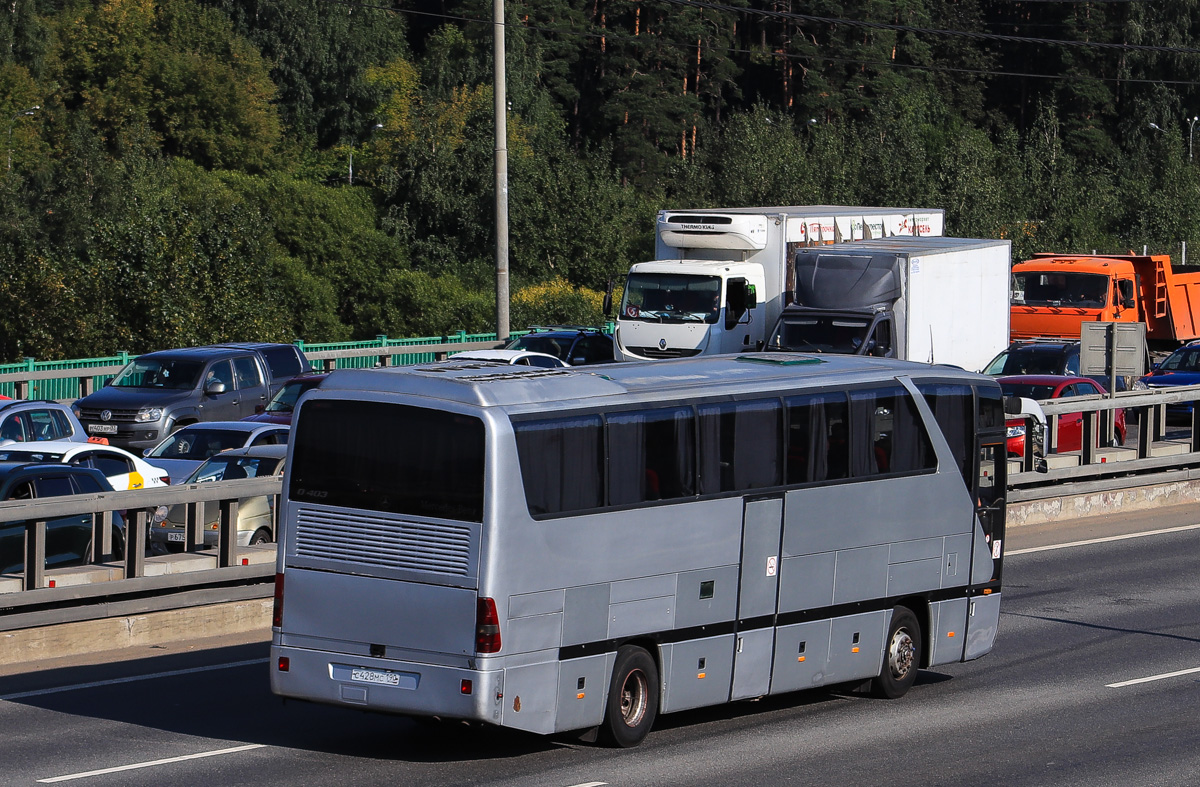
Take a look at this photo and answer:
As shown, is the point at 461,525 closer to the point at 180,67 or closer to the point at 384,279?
the point at 384,279

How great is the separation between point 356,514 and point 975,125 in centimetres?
11361

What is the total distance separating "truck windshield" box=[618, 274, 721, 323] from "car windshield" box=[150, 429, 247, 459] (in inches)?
454

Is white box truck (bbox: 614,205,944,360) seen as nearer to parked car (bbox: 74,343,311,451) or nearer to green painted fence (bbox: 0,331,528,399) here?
green painted fence (bbox: 0,331,528,399)

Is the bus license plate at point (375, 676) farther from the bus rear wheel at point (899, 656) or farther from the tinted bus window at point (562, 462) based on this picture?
the bus rear wheel at point (899, 656)

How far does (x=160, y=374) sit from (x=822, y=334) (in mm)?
11350

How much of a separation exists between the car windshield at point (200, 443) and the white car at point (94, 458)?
188 cm

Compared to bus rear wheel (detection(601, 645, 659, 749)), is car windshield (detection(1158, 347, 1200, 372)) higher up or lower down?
higher up

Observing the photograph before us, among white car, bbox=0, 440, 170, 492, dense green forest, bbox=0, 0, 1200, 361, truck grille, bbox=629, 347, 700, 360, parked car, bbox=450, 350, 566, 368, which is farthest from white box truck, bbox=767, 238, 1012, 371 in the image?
dense green forest, bbox=0, 0, 1200, 361

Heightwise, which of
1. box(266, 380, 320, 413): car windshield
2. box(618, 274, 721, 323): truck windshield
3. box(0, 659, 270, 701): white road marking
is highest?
box(618, 274, 721, 323): truck windshield

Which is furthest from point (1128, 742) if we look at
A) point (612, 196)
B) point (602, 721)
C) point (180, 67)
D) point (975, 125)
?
point (975, 125)

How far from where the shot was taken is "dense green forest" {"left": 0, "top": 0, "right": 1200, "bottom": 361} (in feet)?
155

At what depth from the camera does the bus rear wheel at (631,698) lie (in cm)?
1119

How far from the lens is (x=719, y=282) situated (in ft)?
102

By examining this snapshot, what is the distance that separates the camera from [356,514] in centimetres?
1091
